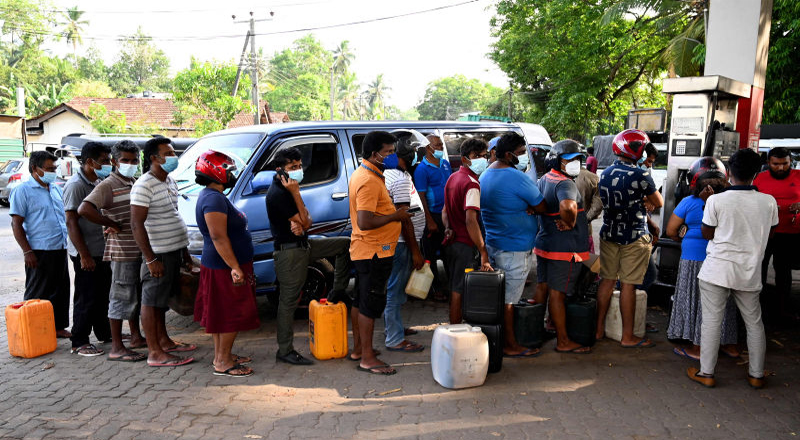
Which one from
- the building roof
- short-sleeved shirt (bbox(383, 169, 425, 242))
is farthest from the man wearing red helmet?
the building roof

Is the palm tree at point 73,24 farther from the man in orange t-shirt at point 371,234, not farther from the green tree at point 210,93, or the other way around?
the man in orange t-shirt at point 371,234

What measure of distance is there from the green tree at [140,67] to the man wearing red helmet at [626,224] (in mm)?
69836

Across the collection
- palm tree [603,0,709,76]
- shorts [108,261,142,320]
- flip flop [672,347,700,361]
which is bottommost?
flip flop [672,347,700,361]

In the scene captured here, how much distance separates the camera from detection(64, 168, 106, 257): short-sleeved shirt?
5.01 metres

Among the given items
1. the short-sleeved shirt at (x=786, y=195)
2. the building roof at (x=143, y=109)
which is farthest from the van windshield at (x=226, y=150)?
the building roof at (x=143, y=109)

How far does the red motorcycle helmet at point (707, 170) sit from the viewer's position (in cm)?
483

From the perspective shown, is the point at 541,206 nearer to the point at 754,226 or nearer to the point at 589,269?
the point at 589,269

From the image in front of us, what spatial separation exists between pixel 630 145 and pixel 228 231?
11.2 ft

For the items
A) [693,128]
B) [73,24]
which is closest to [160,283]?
[693,128]

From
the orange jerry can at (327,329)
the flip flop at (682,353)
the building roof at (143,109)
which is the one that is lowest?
the flip flop at (682,353)

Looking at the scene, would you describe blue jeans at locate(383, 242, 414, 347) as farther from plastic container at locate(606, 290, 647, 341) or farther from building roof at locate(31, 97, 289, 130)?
building roof at locate(31, 97, 289, 130)

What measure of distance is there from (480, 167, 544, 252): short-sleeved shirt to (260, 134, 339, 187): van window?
1997 mm

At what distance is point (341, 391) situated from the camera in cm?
442

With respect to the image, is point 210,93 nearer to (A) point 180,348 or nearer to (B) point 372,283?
(A) point 180,348
